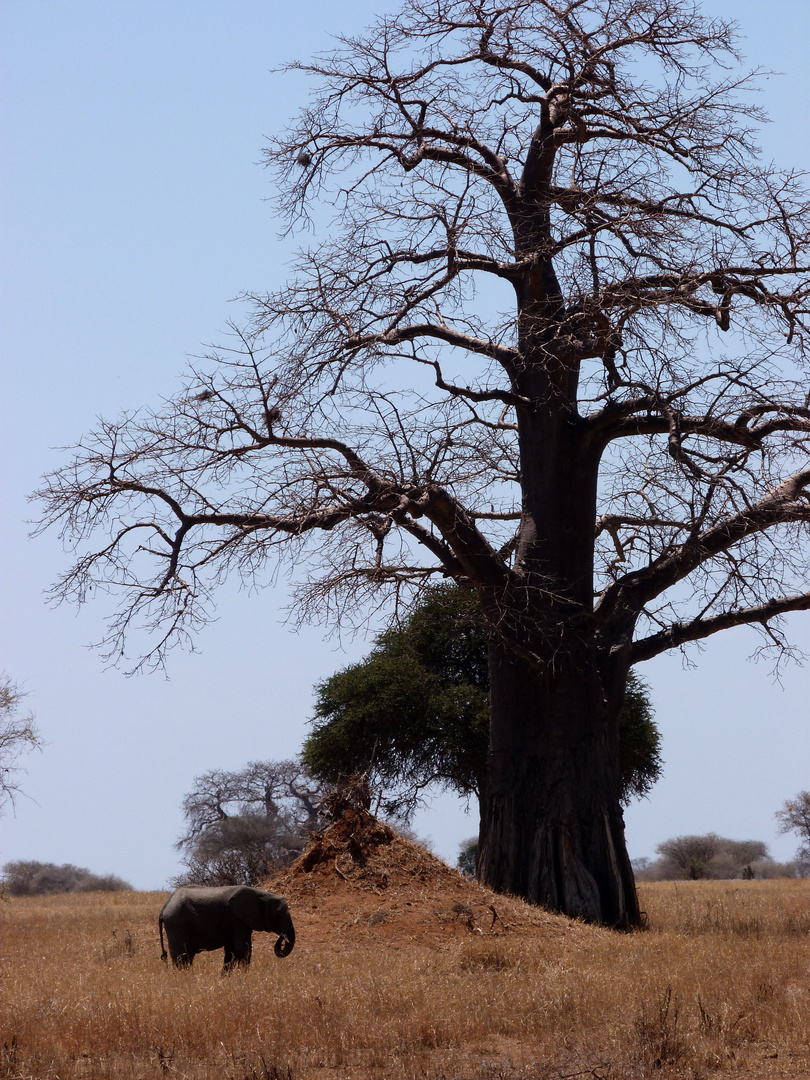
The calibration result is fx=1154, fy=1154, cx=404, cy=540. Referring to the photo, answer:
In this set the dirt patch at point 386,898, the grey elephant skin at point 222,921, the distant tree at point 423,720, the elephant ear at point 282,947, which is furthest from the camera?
the distant tree at point 423,720

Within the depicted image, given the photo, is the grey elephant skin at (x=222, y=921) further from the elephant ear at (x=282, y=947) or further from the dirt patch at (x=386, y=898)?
the dirt patch at (x=386, y=898)

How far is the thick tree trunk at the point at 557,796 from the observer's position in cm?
1162

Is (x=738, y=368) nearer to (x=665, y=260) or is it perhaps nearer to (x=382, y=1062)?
(x=665, y=260)

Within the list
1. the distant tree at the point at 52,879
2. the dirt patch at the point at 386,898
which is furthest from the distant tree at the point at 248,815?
the dirt patch at the point at 386,898

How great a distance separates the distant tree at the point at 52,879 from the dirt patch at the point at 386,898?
2542 centimetres

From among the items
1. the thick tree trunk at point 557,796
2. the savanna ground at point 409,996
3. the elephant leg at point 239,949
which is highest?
the thick tree trunk at point 557,796

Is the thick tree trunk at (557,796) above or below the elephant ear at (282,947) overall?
above

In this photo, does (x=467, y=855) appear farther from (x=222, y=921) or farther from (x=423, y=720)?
(x=222, y=921)

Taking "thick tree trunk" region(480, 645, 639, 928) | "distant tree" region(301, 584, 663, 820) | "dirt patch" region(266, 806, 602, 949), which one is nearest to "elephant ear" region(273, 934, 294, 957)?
"dirt patch" region(266, 806, 602, 949)

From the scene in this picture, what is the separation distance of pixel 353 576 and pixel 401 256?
3.63m

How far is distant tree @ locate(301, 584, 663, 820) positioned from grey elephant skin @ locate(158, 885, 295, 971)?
38.1 feet

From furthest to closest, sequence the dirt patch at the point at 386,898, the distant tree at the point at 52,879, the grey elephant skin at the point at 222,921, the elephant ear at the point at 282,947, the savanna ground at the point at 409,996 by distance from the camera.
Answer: the distant tree at the point at 52,879, the dirt patch at the point at 386,898, the elephant ear at the point at 282,947, the grey elephant skin at the point at 222,921, the savanna ground at the point at 409,996

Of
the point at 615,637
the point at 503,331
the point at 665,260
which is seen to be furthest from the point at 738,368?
the point at 615,637

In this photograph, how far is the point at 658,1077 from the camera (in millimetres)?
5656
